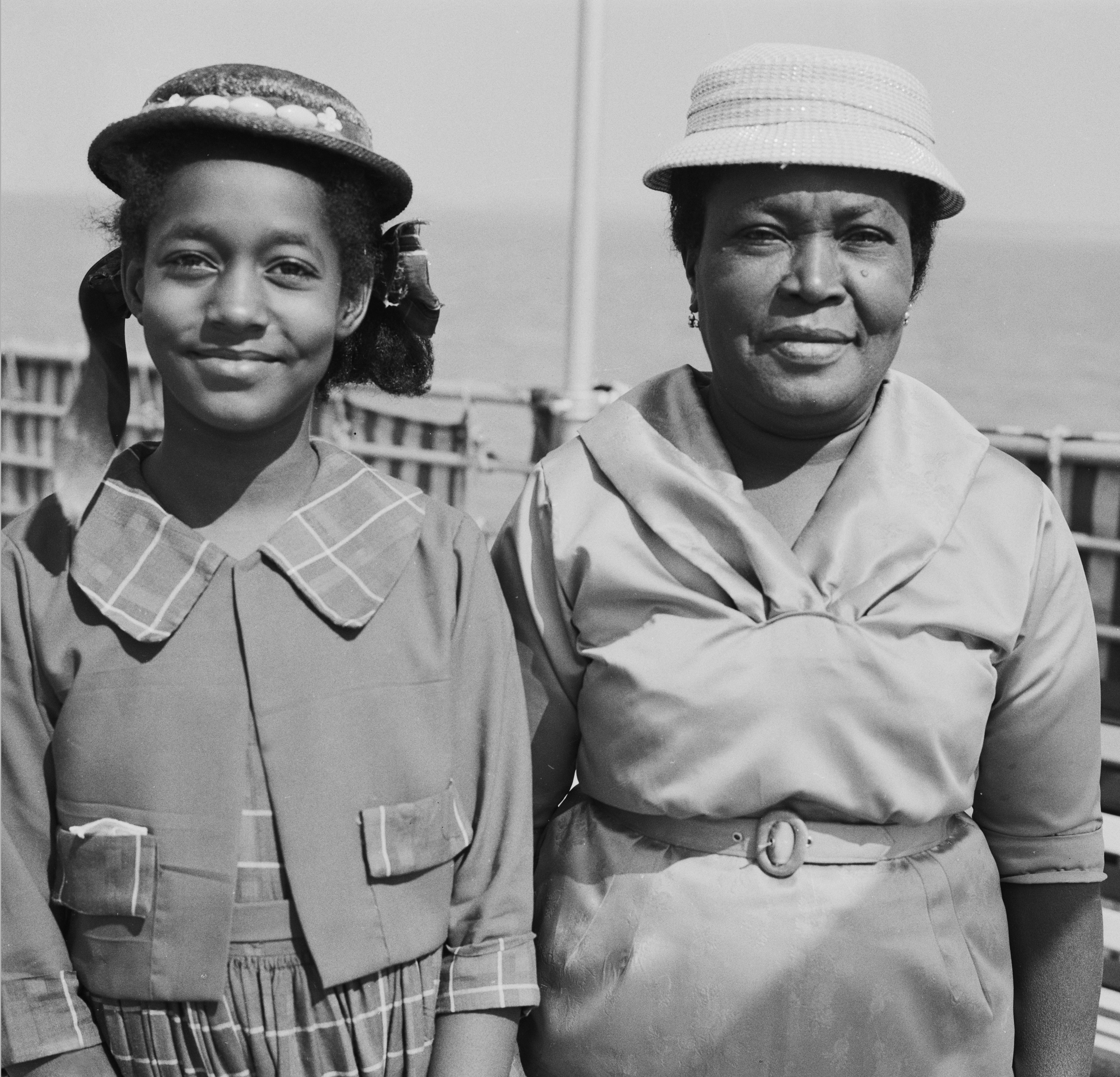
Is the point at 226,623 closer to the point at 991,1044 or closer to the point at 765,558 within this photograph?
the point at 765,558

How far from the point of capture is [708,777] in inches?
74.0

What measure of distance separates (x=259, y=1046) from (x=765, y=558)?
940 millimetres

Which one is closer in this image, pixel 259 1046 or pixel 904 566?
pixel 259 1046

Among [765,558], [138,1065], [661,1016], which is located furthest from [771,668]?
[138,1065]

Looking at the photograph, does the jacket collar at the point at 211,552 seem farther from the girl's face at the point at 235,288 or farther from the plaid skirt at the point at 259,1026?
the plaid skirt at the point at 259,1026

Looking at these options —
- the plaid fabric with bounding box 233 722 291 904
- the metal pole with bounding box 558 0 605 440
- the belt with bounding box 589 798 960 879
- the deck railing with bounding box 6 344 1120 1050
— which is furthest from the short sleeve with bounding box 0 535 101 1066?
the metal pole with bounding box 558 0 605 440

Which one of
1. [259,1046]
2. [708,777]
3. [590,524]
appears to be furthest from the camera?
[590,524]

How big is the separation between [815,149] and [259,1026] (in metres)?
1.39

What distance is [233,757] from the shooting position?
175cm

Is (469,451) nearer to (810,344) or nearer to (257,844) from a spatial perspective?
(810,344)

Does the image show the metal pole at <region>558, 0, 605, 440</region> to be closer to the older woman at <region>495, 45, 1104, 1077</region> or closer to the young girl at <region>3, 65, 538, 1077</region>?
the older woman at <region>495, 45, 1104, 1077</region>

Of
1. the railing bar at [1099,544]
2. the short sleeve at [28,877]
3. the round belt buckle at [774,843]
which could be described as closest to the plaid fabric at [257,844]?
the short sleeve at [28,877]

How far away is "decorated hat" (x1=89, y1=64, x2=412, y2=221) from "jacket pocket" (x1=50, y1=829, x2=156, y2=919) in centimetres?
92

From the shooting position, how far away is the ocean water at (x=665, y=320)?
88.7 feet
